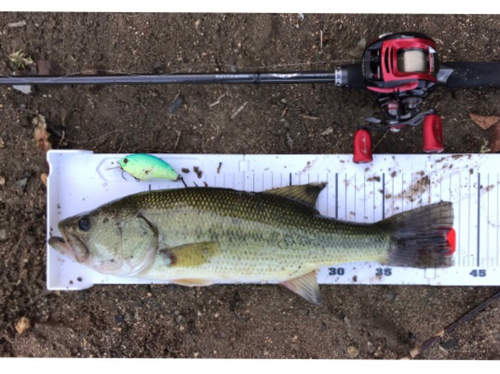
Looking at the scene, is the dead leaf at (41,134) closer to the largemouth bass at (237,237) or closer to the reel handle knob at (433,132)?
the largemouth bass at (237,237)

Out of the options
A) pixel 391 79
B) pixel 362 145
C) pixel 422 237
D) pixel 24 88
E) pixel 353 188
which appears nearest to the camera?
pixel 391 79

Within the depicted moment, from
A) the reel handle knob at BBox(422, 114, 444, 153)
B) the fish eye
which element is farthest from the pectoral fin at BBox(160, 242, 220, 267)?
the reel handle knob at BBox(422, 114, 444, 153)

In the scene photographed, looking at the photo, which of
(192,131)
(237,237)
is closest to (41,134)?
(192,131)

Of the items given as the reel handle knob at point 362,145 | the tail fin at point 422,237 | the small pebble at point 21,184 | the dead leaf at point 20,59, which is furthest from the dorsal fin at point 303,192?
the dead leaf at point 20,59

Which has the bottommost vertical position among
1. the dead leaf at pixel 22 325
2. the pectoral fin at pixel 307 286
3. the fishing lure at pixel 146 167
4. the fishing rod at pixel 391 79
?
the dead leaf at pixel 22 325

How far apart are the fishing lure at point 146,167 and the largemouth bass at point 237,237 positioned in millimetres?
341

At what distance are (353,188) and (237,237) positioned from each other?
107 centimetres

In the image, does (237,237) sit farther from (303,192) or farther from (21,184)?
(21,184)

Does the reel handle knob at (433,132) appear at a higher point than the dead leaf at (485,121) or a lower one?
lower

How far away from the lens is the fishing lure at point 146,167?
3.34 meters

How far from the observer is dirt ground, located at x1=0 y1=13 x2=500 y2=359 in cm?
360

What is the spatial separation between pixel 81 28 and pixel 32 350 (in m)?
2.63

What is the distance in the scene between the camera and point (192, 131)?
3.62 m

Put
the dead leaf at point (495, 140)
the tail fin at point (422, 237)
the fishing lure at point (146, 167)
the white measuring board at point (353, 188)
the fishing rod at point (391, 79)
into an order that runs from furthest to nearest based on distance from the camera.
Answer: the dead leaf at point (495, 140)
the white measuring board at point (353, 188)
the fishing lure at point (146, 167)
the tail fin at point (422, 237)
the fishing rod at point (391, 79)
